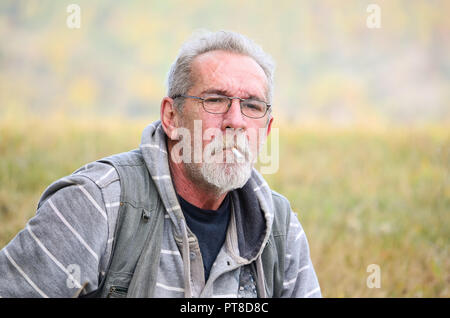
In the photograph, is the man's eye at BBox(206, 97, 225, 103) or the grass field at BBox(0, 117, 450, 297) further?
the grass field at BBox(0, 117, 450, 297)

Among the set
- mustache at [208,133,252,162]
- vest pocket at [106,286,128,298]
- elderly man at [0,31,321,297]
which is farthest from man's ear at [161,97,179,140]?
vest pocket at [106,286,128,298]

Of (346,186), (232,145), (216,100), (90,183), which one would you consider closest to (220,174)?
(232,145)

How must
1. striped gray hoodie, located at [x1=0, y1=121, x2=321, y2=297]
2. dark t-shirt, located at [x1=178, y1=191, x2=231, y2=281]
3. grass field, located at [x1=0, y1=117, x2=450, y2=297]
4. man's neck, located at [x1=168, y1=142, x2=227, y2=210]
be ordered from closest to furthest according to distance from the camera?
1. striped gray hoodie, located at [x1=0, y1=121, x2=321, y2=297]
2. dark t-shirt, located at [x1=178, y1=191, x2=231, y2=281]
3. man's neck, located at [x1=168, y1=142, x2=227, y2=210]
4. grass field, located at [x1=0, y1=117, x2=450, y2=297]

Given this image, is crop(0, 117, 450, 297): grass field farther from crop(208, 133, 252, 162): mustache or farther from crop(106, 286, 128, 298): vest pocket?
crop(106, 286, 128, 298): vest pocket

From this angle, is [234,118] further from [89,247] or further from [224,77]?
[89,247]

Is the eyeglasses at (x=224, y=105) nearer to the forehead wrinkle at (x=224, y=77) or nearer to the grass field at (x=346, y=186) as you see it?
the forehead wrinkle at (x=224, y=77)

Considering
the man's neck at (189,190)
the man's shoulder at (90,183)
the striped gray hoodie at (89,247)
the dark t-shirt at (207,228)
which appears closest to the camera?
the striped gray hoodie at (89,247)

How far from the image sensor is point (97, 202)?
78.9 inches

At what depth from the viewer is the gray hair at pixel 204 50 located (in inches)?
96.9

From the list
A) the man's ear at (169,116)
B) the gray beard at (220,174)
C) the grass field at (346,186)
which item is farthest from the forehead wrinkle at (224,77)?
the grass field at (346,186)

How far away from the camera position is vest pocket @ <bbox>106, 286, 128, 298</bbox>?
6.44ft

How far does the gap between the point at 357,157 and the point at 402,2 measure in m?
7.86

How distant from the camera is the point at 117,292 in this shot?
6.46 ft

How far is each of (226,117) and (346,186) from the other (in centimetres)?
376
